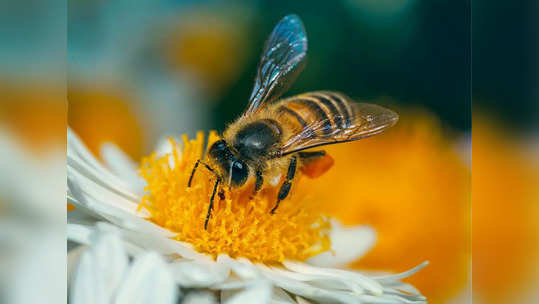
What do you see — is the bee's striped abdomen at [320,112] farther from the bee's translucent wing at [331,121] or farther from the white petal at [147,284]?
the white petal at [147,284]

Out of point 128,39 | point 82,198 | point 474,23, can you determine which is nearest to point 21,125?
point 82,198

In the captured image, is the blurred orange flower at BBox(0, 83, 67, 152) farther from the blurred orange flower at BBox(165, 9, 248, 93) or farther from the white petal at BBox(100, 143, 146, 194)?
the blurred orange flower at BBox(165, 9, 248, 93)

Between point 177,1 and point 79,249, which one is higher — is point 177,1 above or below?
above

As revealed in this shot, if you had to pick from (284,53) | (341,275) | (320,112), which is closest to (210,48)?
(284,53)

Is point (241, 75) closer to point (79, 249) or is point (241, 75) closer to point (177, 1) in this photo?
point (177, 1)

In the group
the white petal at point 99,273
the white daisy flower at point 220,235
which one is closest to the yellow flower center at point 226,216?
the white daisy flower at point 220,235

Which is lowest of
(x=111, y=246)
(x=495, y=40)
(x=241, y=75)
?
(x=111, y=246)
